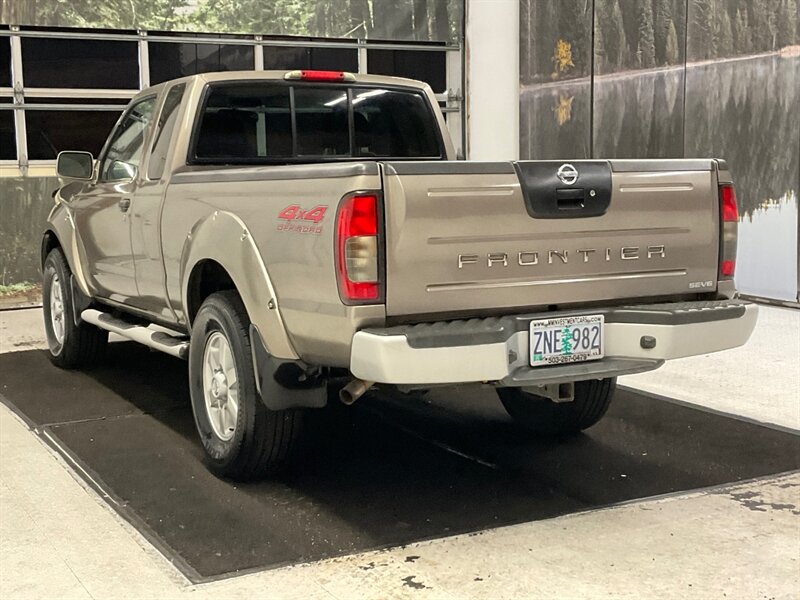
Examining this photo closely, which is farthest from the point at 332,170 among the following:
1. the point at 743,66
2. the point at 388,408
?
the point at 743,66

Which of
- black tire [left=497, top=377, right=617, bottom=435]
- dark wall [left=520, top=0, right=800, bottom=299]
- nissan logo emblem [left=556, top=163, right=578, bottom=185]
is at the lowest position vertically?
black tire [left=497, top=377, right=617, bottom=435]

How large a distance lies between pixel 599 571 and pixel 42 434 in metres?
3.16

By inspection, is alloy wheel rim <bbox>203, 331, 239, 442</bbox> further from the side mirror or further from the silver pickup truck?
the side mirror

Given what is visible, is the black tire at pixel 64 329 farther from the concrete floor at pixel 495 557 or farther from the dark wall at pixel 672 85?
the dark wall at pixel 672 85

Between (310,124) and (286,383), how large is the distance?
1954mm

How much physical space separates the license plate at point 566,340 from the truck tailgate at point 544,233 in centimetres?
11

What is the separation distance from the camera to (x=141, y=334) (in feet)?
17.6

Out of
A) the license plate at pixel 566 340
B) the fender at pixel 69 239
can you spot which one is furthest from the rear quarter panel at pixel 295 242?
the fender at pixel 69 239

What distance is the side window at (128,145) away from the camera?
222 inches

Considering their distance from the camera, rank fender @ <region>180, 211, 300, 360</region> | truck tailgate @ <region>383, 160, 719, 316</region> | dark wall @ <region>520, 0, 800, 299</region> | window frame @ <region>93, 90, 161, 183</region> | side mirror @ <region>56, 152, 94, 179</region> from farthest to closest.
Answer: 1. dark wall @ <region>520, 0, 800, 299</region>
2. side mirror @ <region>56, 152, 94, 179</region>
3. window frame @ <region>93, 90, 161, 183</region>
4. fender @ <region>180, 211, 300, 360</region>
5. truck tailgate @ <region>383, 160, 719, 316</region>

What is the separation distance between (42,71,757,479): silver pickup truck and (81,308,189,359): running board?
26 millimetres

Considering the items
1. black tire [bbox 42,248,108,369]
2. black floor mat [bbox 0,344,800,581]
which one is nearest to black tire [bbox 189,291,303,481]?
black floor mat [bbox 0,344,800,581]

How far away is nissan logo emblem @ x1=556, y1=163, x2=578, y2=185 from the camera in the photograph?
12.6ft

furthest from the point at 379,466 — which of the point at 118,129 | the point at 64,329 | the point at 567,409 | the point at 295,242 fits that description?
the point at 64,329
